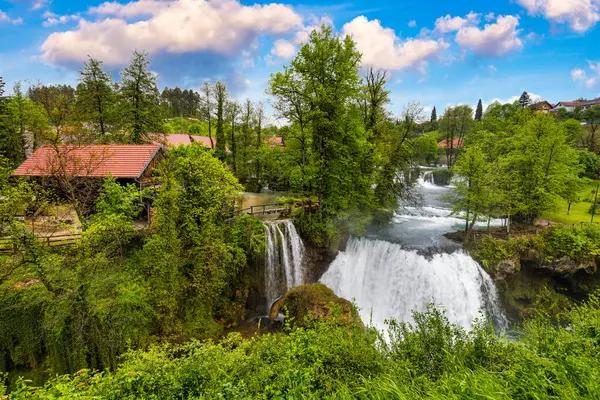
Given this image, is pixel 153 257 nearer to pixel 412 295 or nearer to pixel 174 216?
pixel 174 216

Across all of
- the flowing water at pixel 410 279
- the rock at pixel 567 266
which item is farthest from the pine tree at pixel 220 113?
the rock at pixel 567 266

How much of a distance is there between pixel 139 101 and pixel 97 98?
135 inches

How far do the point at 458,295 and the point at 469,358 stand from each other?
441 inches

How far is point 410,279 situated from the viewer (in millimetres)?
16938

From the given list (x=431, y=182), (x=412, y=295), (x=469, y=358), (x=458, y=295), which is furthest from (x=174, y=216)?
(x=431, y=182)

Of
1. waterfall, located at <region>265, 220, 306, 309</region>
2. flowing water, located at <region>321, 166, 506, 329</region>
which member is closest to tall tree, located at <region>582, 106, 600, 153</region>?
flowing water, located at <region>321, 166, 506, 329</region>

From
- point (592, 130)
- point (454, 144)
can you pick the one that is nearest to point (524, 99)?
point (454, 144)

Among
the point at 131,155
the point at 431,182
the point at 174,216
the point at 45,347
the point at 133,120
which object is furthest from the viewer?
the point at 431,182

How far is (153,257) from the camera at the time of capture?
12383 millimetres

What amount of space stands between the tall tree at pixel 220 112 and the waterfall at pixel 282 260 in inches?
818

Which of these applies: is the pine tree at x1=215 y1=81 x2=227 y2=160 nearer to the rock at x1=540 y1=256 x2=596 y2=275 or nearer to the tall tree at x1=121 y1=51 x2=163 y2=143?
the tall tree at x1=121 y1=51 x2=163 y2=143

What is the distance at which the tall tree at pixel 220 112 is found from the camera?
35125 millimetres

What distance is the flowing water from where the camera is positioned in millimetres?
16250

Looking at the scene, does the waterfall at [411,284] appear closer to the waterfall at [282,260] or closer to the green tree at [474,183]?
the waterfall at [282,260]
